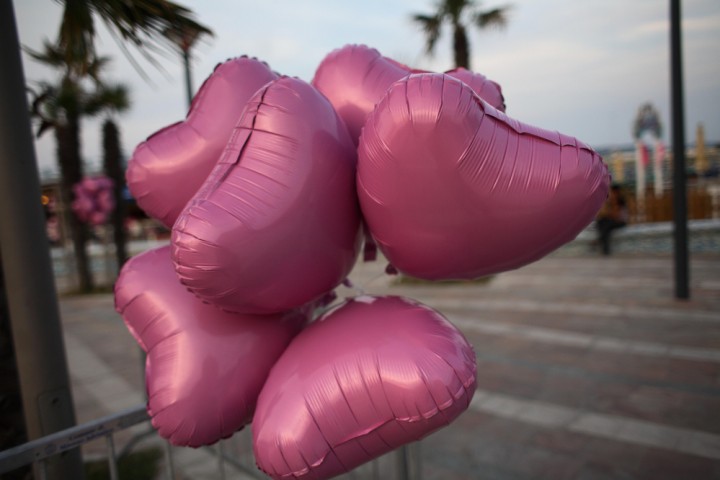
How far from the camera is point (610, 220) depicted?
36.1 ft

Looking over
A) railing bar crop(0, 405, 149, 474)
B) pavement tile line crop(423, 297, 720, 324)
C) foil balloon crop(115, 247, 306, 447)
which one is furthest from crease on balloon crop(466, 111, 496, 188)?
pavement tile line crop(423, 297, 720, 324)

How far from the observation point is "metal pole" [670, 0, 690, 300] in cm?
582

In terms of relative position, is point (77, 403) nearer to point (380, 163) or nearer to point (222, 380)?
point (222, 380)

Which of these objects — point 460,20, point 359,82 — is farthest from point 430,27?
point 359,82

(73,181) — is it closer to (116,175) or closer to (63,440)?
(116,175)

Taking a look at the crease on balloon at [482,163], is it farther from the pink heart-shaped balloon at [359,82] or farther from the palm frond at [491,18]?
the palm frond at [491,18]

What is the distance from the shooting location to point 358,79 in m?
1.52

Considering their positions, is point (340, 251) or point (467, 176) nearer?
point (467, 176)

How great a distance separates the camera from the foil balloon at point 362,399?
3.65 ft

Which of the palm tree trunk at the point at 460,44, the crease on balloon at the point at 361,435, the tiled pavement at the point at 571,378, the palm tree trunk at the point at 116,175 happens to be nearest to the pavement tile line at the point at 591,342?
the tiled pavement at the point at 571,378

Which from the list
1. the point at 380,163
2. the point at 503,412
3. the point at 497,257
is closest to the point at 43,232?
the point at 380,163

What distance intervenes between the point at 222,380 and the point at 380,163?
2.36ft

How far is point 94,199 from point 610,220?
10968 mm

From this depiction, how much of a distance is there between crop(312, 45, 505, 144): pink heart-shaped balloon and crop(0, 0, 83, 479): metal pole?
42.2 inches
